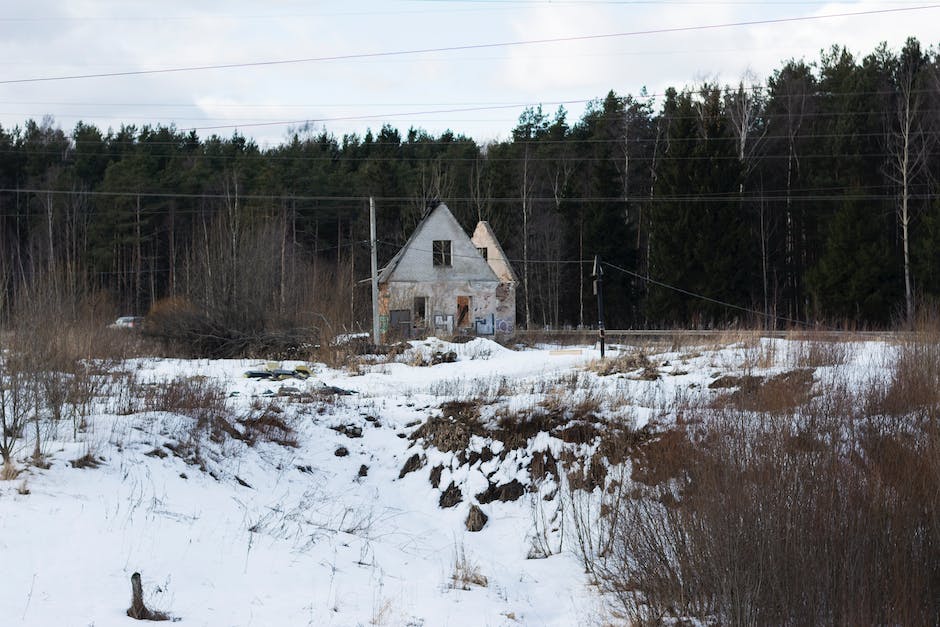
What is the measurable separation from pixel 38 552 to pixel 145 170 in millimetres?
52711

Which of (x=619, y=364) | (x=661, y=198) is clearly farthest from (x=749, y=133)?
(x=619, y=364)

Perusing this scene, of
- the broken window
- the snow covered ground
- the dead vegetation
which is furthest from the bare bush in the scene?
the broken window

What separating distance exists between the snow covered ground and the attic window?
17.6m

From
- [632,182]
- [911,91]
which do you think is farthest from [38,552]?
[632,182]

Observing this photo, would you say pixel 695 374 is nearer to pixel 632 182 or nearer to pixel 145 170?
pixel 632 182

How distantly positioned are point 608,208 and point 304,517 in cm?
3935

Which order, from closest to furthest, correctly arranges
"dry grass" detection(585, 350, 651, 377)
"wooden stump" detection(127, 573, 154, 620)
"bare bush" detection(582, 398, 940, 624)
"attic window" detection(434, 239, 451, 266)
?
"wooden stump" detection(127, 573, 154, 620) < "bare bush" detection(582, 398, 940, 624) < "dry grass" detection(585, 350, 651, 377) < "attic window" detection(434, 239, 451, 266)

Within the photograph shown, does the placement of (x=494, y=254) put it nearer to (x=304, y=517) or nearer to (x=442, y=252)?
(x=442, y=252)

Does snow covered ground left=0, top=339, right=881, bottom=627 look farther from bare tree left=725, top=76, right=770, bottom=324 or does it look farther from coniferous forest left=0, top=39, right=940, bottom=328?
bare tree left=725, top=76, right=770, bottom=324

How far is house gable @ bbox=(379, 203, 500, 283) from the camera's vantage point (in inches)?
1432

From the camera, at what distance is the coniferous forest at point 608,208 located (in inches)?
1503

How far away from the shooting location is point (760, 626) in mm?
8680

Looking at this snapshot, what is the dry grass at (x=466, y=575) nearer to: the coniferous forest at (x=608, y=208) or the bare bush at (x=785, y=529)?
the bare bush at (x=785, y=529)

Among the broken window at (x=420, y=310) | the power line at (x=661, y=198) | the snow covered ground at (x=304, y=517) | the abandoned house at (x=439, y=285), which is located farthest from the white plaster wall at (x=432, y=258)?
the snow covered ground at (x=304, y=517)
